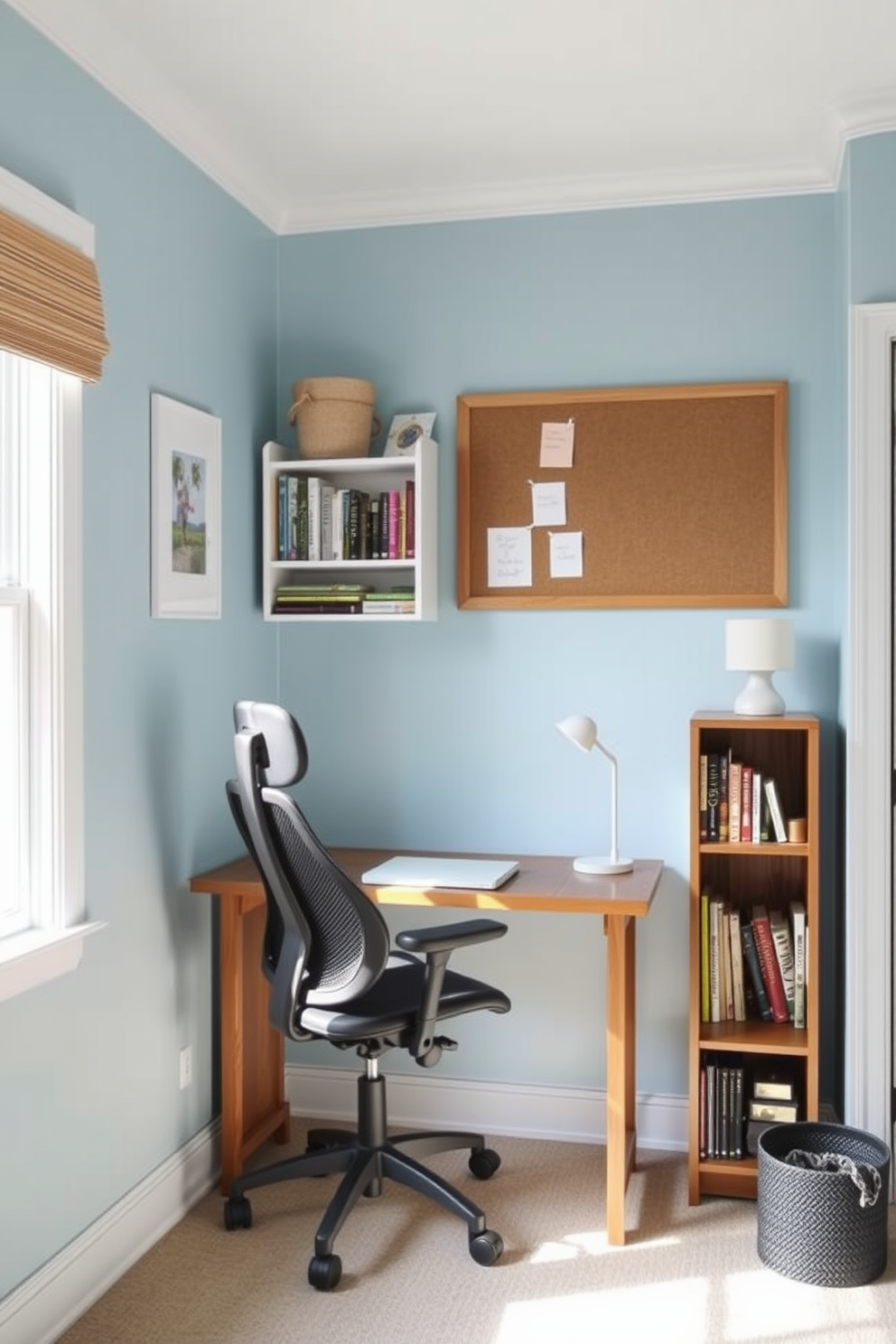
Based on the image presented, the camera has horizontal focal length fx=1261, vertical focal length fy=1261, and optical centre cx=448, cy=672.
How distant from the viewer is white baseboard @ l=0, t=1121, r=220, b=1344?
7.73ft

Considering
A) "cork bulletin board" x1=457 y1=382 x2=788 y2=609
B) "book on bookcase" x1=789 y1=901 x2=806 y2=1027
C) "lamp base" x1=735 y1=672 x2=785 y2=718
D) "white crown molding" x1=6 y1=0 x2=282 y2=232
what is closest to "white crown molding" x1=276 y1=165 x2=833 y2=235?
"white crown molding" x1=6 y1=0 x2=282 y2=232

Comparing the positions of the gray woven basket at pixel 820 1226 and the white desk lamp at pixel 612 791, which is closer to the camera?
the gray woven basket at pixel 820 1226

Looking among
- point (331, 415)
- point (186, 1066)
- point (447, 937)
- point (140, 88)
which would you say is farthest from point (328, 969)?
point (140, 88)

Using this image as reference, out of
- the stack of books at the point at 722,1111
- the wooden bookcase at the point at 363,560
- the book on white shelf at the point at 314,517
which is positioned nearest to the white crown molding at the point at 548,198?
the wooden bookcase at the point at 363,560

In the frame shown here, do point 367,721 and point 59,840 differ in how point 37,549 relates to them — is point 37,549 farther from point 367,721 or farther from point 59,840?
point 367,721

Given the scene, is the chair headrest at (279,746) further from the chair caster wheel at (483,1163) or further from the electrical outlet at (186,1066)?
the chair caster wheel at (483,1163)

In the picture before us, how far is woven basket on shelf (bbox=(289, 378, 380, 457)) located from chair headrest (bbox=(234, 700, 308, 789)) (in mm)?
966

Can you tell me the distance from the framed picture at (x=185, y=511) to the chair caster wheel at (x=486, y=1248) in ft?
5.12

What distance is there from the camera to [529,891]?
2934mm

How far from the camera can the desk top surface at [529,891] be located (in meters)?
2.86

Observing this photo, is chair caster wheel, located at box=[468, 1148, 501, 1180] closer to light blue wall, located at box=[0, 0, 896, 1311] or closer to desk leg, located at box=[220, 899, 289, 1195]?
light blue wall, located at box=[0, 0, 896, 1311]

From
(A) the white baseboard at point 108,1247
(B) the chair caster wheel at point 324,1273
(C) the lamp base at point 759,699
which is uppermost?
(C) the lamp base at point 759,699

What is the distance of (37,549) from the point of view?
2.42 metres

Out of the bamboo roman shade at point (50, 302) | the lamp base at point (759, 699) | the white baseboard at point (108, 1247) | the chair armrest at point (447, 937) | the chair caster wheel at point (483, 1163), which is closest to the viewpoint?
the bamboo roman shade at point (50, 302)
